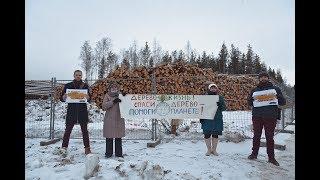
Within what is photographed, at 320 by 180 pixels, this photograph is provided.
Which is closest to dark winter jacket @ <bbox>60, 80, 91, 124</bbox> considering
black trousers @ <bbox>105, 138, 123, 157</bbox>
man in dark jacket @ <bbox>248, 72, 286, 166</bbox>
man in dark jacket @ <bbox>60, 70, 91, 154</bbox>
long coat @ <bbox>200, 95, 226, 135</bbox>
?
man in dark jacket @ <bbox>60, 70, 91, 154</bbox>

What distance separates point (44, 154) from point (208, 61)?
5450cm

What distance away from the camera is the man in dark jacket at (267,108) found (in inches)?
302

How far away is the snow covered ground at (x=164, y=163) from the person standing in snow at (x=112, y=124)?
276mm

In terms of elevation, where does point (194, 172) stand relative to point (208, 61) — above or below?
below

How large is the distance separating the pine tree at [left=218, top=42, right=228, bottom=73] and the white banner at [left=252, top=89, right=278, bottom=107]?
5072 cm

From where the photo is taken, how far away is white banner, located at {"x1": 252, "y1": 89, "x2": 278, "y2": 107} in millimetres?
7805

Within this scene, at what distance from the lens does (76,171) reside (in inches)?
259

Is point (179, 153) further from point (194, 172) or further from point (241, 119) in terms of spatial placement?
point (241, 119)

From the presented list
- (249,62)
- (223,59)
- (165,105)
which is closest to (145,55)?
(223,59)

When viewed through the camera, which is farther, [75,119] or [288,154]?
[288,154]
